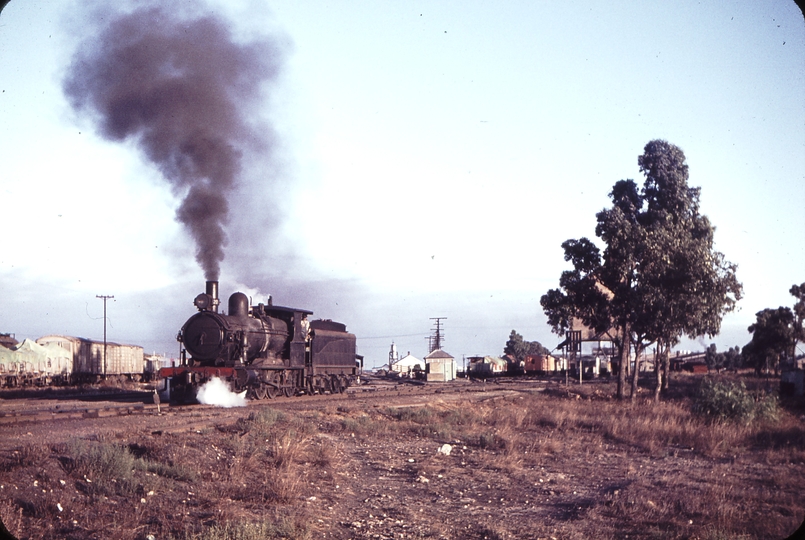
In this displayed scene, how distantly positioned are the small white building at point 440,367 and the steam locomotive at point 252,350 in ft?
100.0

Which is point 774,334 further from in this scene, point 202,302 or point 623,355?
point 202,302

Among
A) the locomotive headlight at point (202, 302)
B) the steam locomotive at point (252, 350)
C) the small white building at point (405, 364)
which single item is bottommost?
the small white building at point (405, 364)

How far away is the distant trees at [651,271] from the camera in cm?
2464

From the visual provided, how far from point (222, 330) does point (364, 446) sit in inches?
364

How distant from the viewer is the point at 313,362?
28.8 metres

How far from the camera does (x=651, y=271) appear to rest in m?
25.3

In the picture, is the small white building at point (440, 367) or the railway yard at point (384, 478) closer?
the railway yard at point (384, 478)

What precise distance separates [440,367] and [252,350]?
38.9 meters

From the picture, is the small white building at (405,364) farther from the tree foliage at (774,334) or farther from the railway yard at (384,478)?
the railway yard at (384,478)

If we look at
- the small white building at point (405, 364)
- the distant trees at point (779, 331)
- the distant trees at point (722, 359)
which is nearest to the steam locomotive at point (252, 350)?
the distant trees at point (779, 331)

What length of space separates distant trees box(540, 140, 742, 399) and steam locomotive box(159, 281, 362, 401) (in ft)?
34.5

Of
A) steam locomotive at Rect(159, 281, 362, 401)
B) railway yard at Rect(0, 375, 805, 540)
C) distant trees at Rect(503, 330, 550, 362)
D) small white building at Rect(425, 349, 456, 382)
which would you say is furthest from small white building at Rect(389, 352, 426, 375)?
railway yard at Rect(0, 375, 805, 540)

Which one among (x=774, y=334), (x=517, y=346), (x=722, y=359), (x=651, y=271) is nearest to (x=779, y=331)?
(x=774, y=334)

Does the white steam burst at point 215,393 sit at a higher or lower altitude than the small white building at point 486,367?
higher
